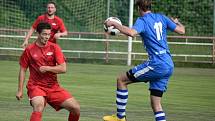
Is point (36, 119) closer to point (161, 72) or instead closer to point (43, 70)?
point (43, 70)

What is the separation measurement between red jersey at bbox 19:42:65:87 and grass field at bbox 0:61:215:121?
207 cm

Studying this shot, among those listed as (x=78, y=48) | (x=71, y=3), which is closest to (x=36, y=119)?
(x=78, y=48)

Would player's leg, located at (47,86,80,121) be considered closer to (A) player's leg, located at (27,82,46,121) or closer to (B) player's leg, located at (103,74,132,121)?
(A) player's leg, located at (27,82,46,121)

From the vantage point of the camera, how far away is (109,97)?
15844mm

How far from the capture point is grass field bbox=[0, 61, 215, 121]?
12.9 metres

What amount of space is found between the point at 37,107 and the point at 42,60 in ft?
2.31

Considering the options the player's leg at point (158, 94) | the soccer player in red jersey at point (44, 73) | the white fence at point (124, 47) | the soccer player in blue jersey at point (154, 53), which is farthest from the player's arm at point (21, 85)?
the white fence at point (124, 47)

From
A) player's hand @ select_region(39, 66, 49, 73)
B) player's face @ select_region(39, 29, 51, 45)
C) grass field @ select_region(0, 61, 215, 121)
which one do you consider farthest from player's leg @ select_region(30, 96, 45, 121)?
grass field @ select_region(0, 61, 215, 121)

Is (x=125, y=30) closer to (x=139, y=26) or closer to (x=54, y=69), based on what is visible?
(x=139, y=26)

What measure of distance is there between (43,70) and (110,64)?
17.6 m

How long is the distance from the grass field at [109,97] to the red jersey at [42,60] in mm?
2066

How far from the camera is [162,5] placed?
110 ft

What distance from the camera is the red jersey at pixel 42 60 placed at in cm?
1011

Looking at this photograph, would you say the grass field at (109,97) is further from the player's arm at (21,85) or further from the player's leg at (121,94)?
the player's arm at (21,85)
